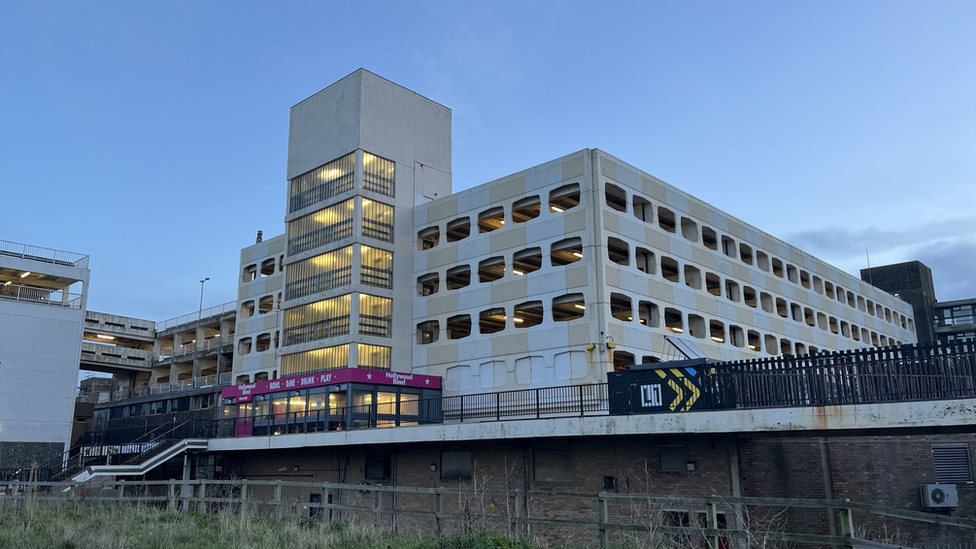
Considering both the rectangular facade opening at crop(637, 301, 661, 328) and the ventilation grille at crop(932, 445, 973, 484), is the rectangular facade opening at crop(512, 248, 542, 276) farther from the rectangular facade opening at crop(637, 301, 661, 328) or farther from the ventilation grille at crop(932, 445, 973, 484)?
the ventilation grille at crop(932, 445, 973, 484)

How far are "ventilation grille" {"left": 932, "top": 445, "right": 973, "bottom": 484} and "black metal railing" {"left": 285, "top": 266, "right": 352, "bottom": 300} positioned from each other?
27255 mm

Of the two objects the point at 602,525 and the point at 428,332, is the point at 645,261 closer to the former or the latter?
the point at 428,332

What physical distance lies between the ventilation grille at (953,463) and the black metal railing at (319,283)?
27255 mm

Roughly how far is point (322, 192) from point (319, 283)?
5.44m

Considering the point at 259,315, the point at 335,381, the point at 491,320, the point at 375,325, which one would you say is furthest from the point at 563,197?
the point at 259,315

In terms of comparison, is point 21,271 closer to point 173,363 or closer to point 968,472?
point 173,363

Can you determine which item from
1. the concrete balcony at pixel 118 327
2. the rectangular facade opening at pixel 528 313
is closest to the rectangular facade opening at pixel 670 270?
the rectangular facade opening at pixel 528 313

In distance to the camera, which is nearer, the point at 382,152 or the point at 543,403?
the point at 543,403

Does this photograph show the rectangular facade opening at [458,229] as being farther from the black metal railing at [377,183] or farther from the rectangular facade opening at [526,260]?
the black metal railing at [377,183]

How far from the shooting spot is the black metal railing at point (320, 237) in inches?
1612

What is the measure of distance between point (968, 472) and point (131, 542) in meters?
21.9

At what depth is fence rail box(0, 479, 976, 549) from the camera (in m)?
13.2

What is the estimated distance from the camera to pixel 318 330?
133 ft

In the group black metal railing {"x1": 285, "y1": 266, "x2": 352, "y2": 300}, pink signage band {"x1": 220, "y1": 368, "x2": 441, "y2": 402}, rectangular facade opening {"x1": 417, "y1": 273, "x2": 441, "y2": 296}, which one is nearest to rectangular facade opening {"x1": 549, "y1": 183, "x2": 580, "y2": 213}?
rectangular facade opening {"x1": 417, "y1": 273, "x2": 441, "y2": 296}
